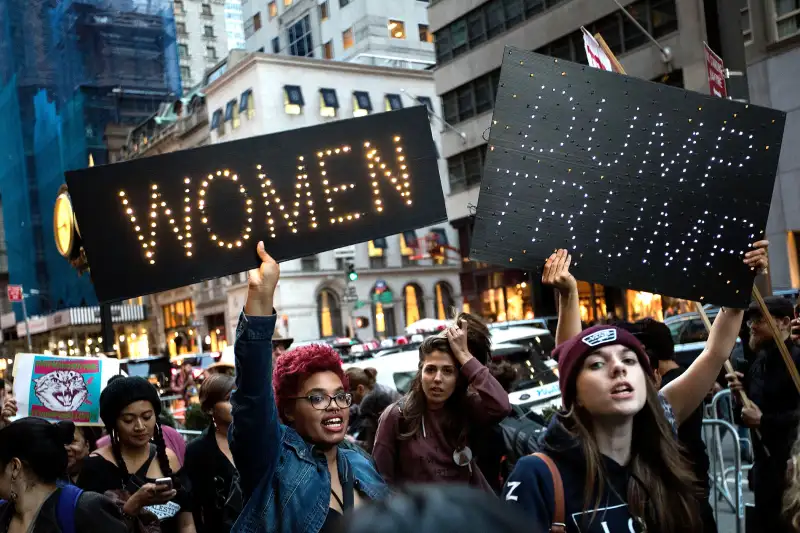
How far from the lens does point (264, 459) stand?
115 inches

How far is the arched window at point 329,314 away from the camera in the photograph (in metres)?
51.0

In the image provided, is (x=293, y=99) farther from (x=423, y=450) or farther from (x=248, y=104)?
(x=423, y=450)

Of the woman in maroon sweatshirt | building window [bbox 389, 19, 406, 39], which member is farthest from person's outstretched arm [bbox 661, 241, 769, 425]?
building window [bbox 389, 19, 406, 39]

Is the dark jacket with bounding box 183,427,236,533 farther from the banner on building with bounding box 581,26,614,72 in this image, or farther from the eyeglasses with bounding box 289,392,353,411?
the banner on building with bounding box 581,26,614,72

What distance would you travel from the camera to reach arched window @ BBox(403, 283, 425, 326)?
54062 millimetres

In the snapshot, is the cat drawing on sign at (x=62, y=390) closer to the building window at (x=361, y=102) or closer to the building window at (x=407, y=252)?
the building window at (x=407, y=252)

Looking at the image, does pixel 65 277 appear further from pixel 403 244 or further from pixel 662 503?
pixel 662 503

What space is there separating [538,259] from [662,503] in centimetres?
111

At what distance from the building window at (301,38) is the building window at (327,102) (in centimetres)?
905

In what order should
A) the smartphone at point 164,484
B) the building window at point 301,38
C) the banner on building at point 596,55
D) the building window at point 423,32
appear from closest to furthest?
the smartphone at point 164,484, the banner on building at point 596,55, the building window at point 423,32, the building window at point 301,38

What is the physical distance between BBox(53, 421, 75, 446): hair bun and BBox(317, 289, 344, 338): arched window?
4690 cm

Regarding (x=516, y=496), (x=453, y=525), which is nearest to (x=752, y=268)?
(x=516, y=496)

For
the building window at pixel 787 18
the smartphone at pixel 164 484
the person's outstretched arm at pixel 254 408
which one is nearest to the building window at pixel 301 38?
the building window at pixel 787 18

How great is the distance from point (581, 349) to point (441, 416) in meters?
1.61
